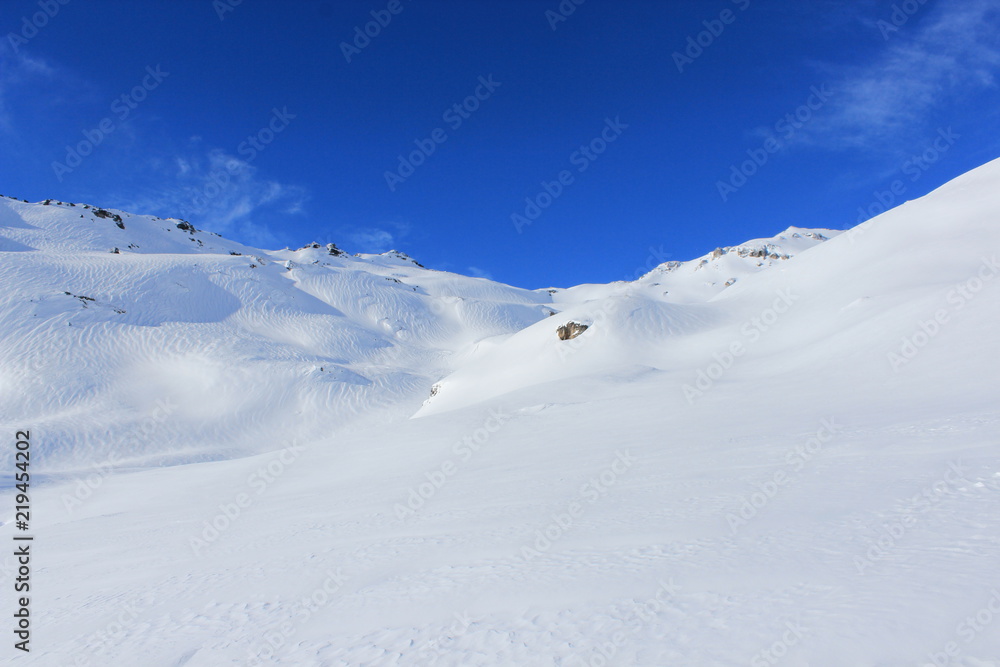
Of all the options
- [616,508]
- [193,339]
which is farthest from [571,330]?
[193,339]

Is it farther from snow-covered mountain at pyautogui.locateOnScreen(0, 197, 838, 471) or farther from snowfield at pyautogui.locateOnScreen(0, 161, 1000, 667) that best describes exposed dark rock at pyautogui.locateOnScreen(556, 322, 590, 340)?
snow-covered mountain at pyautogui.locateOnScreen(0, 197, 838, 471)

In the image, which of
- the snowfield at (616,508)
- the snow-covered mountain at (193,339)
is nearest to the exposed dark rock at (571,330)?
the snowfield at (616,508)

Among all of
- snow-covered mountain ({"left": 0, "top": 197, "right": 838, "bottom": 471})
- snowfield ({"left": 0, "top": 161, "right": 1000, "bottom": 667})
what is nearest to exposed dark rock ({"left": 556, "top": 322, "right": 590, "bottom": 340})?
snowfield ({"left": 0, "top": 161, "right": 1000, "bottom": 667})

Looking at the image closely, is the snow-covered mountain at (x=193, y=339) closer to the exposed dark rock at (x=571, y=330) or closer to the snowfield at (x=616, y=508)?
the snowfield at (x=616, y=508)

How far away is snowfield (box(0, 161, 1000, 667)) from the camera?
12.2ft

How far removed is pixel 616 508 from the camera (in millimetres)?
6641

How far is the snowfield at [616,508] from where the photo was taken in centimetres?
371

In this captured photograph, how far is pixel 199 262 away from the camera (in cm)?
5756

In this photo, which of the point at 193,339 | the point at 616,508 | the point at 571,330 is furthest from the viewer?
the point at 193,339

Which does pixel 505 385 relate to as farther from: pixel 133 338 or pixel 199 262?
pixel 199 262

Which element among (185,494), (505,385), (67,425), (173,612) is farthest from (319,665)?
(67,425)

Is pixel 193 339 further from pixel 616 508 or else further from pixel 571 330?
pixel 616 508

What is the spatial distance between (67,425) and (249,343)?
52.2 feet

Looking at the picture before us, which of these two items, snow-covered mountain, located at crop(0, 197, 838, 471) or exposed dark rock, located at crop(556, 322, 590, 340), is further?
exposed dark rock, located at crop(556, 322, 590, 340)
